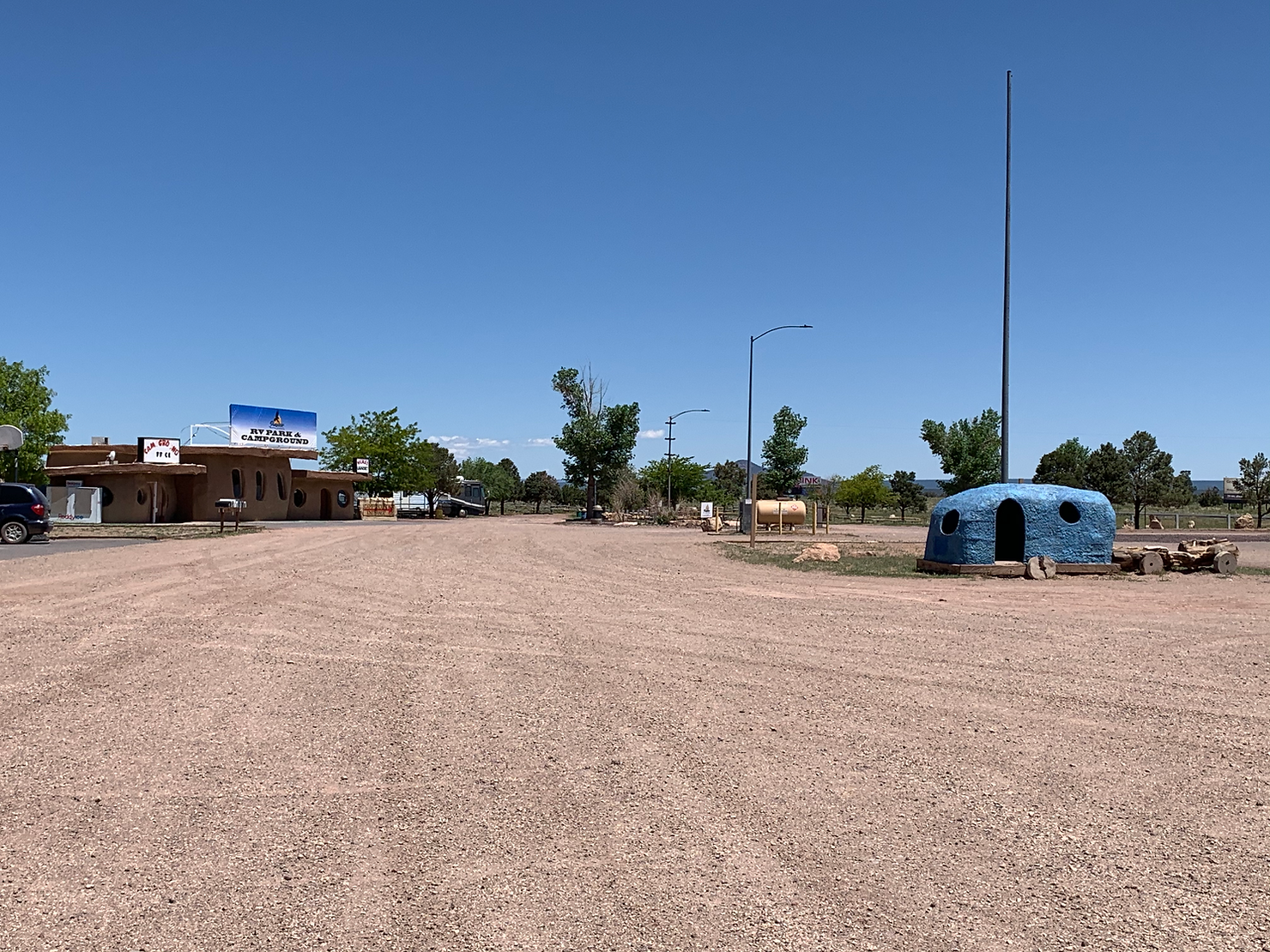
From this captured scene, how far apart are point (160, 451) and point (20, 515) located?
1785cm

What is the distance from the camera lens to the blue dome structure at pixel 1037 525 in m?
19.8

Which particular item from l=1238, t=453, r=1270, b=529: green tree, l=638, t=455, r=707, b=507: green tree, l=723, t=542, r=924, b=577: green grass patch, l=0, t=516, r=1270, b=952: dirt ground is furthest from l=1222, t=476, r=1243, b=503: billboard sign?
l=0, t=516, r=1270, b=952: dirt ground

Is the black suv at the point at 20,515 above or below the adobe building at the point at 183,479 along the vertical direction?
below

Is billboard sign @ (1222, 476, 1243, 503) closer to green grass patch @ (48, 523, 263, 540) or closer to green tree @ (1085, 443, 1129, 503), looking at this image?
green tree @ (1085, 443, 1129, 503)

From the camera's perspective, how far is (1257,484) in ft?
211

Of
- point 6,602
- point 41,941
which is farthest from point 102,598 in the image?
point 41,941

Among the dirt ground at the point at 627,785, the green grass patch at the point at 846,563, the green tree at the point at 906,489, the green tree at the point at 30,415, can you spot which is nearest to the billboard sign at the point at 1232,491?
the green tree at the point at 906,489

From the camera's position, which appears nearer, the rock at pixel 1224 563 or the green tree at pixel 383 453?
the rock at pixel 1224 563

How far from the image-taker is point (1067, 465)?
243 feet

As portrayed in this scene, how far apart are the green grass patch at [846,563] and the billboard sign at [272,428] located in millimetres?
41575

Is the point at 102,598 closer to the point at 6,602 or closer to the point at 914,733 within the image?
the point at 6,602

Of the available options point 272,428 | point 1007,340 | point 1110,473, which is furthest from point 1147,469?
point 272,428

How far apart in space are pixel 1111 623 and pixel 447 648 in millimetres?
8873

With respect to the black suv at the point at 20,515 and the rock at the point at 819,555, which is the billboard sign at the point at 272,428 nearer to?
the black suv at the point at 20,515
